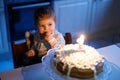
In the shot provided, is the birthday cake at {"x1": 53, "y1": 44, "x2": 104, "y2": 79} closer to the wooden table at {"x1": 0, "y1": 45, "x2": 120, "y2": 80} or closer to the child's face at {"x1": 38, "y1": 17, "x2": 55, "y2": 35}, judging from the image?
the wooden table at {"x1": 0, "y1": 45, "x2": 120, "y2": 80}

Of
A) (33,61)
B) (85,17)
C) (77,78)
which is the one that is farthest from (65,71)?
(85,17)

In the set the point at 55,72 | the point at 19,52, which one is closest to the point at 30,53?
the point at 19,52

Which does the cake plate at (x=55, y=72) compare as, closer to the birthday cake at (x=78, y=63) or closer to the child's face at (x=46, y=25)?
the birthday cake at (x=78, y=63)

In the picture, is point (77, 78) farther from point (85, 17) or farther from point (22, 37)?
point (85, 17)

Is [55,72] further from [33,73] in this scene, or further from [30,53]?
[30,53]

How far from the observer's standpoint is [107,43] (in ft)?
9.68

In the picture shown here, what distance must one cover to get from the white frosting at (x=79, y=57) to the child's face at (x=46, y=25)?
12.0 inches

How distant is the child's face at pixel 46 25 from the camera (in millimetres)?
1470

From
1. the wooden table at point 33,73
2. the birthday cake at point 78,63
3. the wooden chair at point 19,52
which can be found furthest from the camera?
the wooden chair at point 19,52

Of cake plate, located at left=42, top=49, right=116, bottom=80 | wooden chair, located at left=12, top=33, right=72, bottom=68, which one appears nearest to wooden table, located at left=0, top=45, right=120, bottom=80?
cake plate, located at left=42, top=49, right=116, bottom=80

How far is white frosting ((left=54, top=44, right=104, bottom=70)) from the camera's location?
41.8 inches

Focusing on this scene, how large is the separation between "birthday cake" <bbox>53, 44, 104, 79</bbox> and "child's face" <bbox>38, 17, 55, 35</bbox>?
34 cm

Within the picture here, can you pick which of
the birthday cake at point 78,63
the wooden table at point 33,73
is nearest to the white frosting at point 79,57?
the birthday cake at point 78,63

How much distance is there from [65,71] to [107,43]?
1970 millimetres
